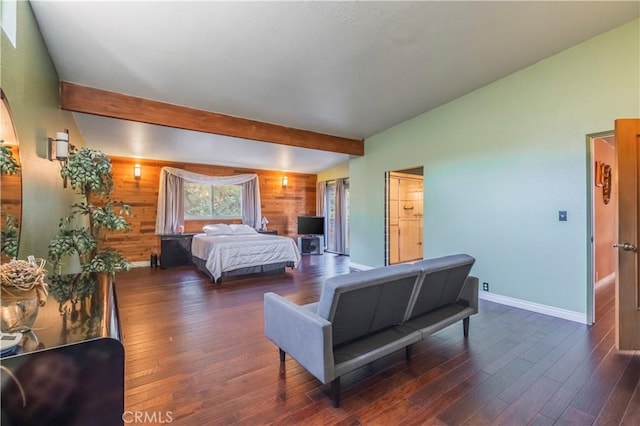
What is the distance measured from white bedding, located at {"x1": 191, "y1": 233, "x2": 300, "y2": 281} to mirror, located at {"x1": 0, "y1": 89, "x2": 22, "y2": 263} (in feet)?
10.7

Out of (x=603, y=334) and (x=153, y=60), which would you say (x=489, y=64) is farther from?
(x=153, y=60)

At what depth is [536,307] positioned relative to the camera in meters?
3.46

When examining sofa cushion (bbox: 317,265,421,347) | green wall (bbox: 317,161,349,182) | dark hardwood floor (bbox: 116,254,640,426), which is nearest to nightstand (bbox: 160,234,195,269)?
dark hardwood floor (bbox: 116,254,640,426)

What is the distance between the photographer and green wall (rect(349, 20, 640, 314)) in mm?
3020

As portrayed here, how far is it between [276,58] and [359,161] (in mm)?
3488

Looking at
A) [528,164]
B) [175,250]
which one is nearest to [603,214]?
[528,164]

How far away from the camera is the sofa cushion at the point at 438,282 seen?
2.24 metres

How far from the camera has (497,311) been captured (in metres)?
3.48

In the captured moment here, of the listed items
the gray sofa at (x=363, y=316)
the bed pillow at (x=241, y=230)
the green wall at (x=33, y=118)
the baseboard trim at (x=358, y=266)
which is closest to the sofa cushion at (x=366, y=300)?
the gray sofa at (x=363, y=316)

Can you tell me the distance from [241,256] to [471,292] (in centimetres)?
364

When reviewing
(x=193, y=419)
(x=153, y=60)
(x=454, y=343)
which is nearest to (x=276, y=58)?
(x=153, y=60)

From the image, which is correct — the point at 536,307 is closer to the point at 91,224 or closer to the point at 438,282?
the point at 438,282

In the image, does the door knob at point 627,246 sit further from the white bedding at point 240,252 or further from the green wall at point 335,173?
the green wall at point 335,173

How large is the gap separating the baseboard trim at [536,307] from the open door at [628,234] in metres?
0.73
